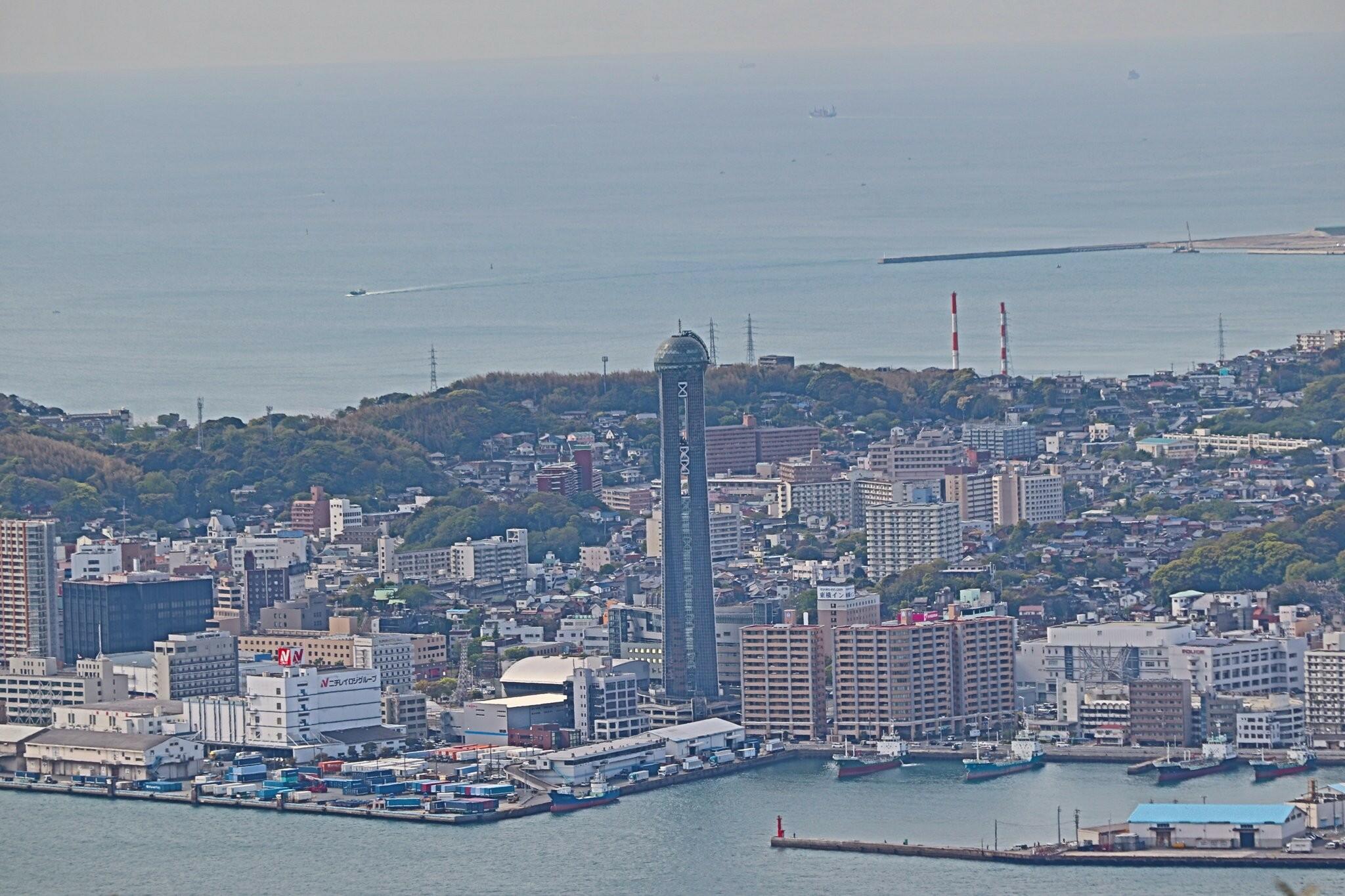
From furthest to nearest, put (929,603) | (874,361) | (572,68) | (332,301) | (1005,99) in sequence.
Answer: (572,68), (1005,99), (332,301), (874,361), (929,603)

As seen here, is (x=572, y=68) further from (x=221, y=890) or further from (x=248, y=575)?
(x=221, y=890)

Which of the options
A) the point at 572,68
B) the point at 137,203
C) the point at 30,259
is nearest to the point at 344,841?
the point at 30,259

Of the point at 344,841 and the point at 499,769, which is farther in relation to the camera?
the point at 499,769

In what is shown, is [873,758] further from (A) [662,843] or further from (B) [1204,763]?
(A) [662,843]

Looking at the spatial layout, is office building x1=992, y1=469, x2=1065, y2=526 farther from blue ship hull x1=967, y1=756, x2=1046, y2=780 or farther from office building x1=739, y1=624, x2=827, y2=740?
blue ship hull x1=967, y1=756, x2=1046, y2=780

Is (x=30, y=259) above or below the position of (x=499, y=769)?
above

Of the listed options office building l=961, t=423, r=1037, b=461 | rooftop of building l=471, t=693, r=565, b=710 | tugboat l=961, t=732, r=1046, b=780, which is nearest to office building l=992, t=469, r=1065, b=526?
office building l=961, t=423, r=1037, b=461
